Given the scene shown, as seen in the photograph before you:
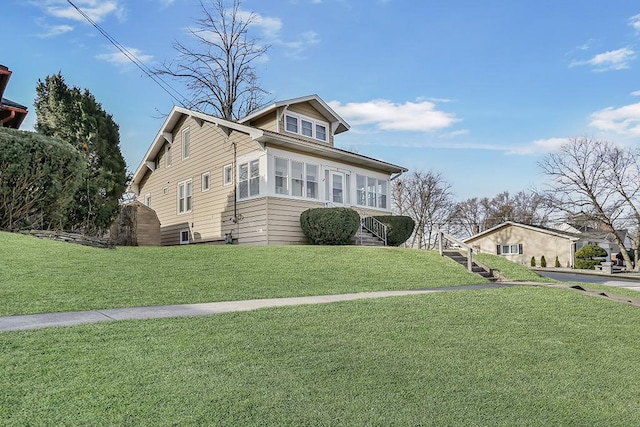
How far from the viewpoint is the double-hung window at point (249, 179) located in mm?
17188

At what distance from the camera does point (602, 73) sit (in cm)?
1594

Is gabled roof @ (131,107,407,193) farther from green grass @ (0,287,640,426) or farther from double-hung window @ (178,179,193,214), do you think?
green grass @ (0,287,640,426)

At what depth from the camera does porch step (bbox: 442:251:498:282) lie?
13.8 metres

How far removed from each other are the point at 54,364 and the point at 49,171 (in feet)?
30.4

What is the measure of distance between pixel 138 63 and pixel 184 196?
656 cm

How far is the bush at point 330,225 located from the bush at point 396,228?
280 cm

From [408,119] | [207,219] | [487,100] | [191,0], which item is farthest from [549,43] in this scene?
[191,0]

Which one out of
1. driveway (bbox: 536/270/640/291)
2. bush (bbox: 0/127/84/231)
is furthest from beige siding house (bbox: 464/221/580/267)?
bush (bbox: 0/127/84/231)

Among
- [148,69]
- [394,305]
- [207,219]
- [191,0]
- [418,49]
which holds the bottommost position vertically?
[394,305]

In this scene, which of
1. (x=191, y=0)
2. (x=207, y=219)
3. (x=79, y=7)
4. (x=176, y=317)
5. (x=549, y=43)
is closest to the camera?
(x=176, y=317)

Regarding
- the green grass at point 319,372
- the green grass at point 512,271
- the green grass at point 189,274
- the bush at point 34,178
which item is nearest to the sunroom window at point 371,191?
the green grass at point 512,271

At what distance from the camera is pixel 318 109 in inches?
808

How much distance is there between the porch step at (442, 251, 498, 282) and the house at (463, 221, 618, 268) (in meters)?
20.9

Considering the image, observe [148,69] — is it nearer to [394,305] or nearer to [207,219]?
[207,219]
